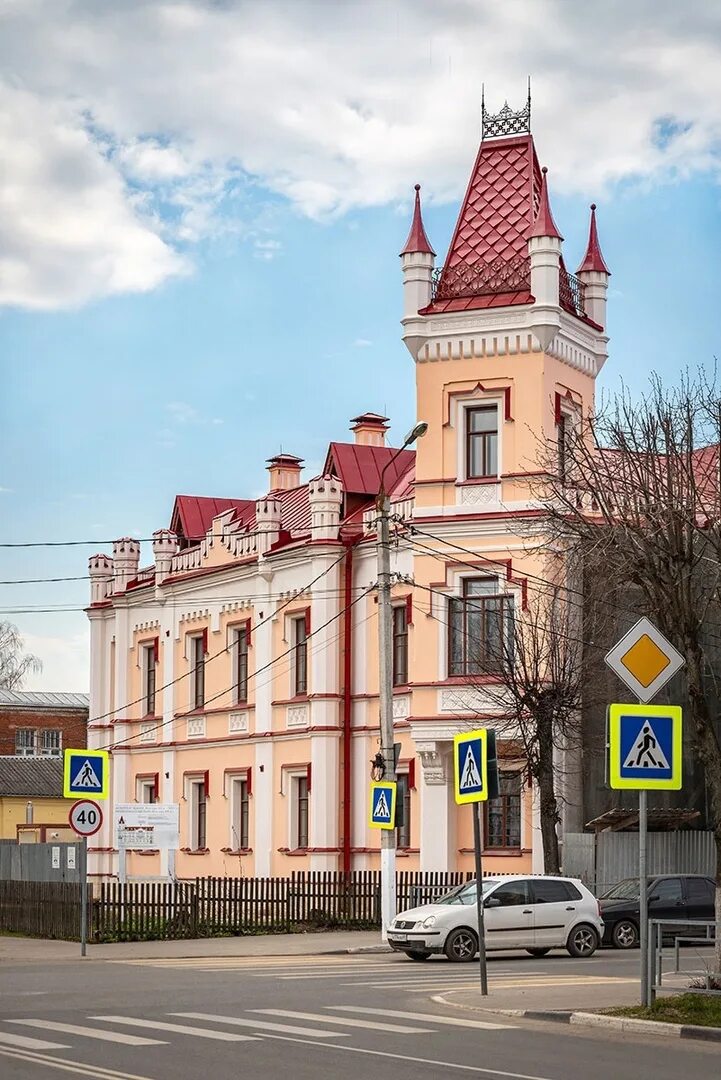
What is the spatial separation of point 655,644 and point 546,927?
12834 millimetres

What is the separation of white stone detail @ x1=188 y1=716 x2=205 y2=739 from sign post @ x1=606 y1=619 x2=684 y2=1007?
35.6m

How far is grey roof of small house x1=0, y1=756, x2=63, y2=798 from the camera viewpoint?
7538 cm

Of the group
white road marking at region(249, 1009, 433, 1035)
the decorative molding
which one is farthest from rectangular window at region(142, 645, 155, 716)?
white road marking at region(249, 1009, 433, 1035)

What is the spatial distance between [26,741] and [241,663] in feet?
117

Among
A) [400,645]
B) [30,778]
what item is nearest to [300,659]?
[400,645]

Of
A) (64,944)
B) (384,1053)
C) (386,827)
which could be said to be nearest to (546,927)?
(386,827)

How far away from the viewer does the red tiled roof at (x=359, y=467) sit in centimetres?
4947

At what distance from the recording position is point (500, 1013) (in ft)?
63.8

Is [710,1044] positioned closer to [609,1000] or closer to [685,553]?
[609,1000]

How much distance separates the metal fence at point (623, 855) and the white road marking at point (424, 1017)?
20652mm

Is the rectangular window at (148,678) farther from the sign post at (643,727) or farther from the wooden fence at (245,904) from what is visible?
the sign post at (643,727)

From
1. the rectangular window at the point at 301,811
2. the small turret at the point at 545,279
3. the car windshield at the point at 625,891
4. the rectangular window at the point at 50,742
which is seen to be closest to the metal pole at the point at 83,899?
the car windshield at the point at 625,891

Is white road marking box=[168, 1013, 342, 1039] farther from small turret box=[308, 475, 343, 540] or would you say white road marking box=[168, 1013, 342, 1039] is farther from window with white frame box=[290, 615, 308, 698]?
window with white frame box=[290, 615, 308, 698]

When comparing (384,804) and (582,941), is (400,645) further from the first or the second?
(582,941)
